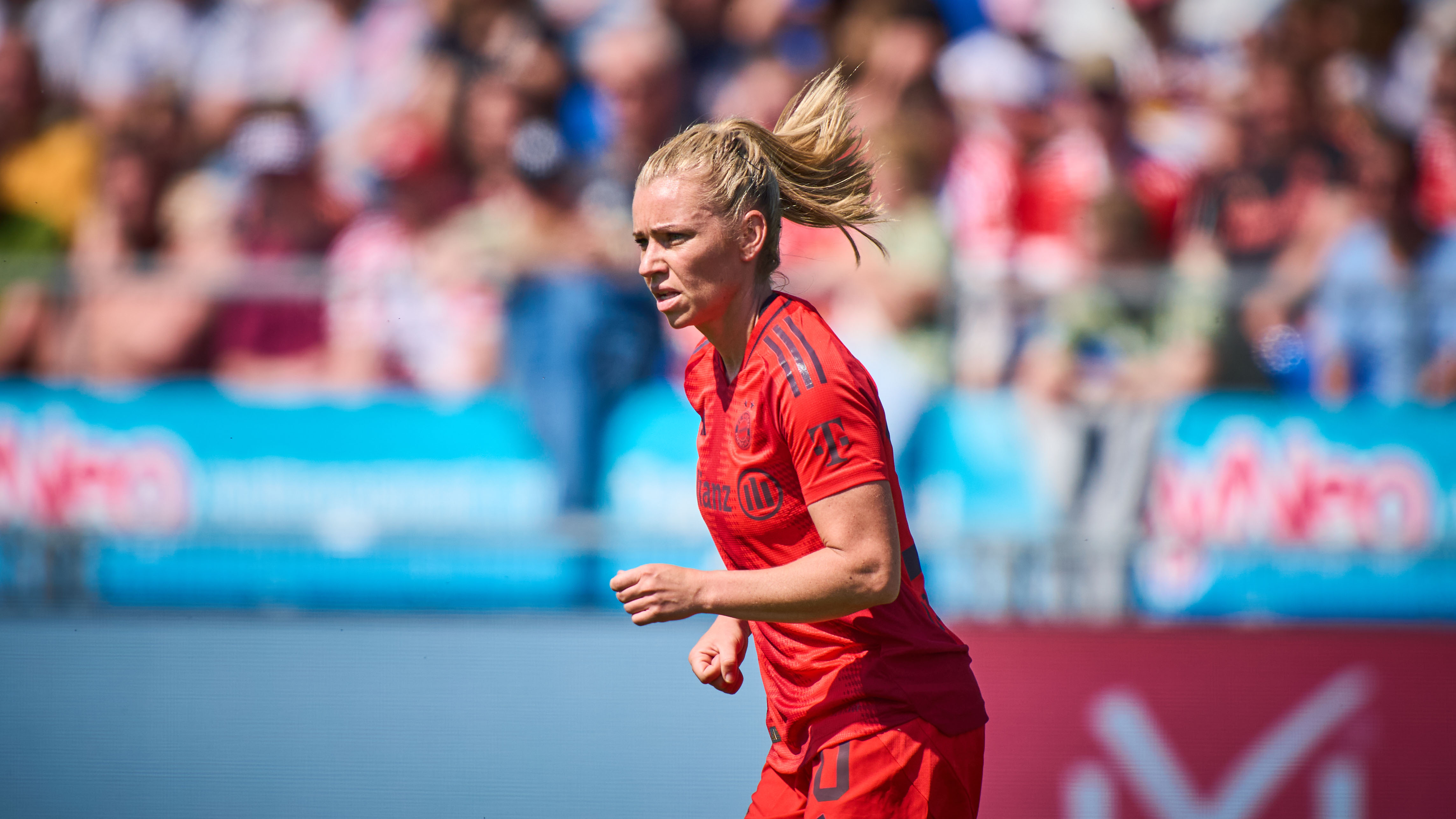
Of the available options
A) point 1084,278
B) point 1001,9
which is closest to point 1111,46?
point 1001,9

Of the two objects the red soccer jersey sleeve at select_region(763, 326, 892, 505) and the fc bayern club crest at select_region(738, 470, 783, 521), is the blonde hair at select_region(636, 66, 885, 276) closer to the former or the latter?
the red soccer jersey sleeve at select_region(763, 326, 892, 505)

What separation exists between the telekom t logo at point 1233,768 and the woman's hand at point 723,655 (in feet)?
7.81

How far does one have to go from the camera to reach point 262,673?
531 cm

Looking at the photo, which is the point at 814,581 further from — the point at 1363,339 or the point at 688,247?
the point at 1363,339

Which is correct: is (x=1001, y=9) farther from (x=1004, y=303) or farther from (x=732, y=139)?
(x=732, y=139)

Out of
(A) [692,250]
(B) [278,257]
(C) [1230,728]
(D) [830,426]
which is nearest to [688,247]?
(A) [692,250]

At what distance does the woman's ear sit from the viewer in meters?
2.53

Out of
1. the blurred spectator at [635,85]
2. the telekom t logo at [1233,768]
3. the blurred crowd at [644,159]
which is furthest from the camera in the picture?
the blurred spectator at [635,85]

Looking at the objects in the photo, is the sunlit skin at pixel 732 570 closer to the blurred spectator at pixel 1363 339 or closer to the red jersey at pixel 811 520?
the red jersey at pixel 811 520

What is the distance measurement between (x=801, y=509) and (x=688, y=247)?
0.54 metres

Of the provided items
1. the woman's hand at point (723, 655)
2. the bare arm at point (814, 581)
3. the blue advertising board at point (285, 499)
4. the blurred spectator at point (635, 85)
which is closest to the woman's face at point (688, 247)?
the bare arm at point (814, 581)

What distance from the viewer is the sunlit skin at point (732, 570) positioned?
90.6 inches

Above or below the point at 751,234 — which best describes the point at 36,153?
above

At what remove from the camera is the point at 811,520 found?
8.21 feet
